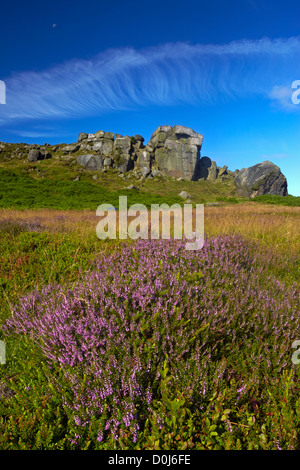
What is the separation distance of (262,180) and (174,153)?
161ft

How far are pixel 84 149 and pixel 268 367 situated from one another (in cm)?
8232

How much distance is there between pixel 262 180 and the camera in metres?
45.7

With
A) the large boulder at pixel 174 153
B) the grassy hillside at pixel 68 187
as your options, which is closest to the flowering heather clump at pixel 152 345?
the grassy hillside at pixel 68 187

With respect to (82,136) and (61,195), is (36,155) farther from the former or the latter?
(61,195)

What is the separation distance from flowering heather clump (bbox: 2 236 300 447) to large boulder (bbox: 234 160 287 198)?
48.5 m

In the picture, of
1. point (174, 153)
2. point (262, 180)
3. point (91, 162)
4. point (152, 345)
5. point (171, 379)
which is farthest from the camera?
point (174, 153)

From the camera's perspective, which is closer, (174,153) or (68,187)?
(68,187)

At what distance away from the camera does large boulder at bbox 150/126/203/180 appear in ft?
287

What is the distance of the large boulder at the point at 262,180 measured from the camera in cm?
4581

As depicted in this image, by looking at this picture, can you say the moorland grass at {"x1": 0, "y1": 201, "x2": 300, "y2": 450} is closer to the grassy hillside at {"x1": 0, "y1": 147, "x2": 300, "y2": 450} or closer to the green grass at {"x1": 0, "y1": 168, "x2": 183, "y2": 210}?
the grassy hillside at {"x1": 0, "y1": 147, "x2": 300, "y2": 450}

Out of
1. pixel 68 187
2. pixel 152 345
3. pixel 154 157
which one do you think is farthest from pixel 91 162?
pixel 152 345

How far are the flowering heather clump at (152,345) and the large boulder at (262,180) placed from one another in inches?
1911

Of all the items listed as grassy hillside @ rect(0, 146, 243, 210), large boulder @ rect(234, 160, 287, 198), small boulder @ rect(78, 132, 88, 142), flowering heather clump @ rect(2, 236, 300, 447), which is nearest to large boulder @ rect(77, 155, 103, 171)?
grassy hillside @ rect(0, 146, 243, 210)

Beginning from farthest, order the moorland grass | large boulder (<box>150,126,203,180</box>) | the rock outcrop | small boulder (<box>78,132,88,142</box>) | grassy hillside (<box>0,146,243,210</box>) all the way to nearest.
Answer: large boulder (<box>150,126,203,180</box>), small boulder (<box>78,132,88,142</box>), the rock outcrop, grassy hillside (<box>0,146,243,210</box>), the moorland grass
